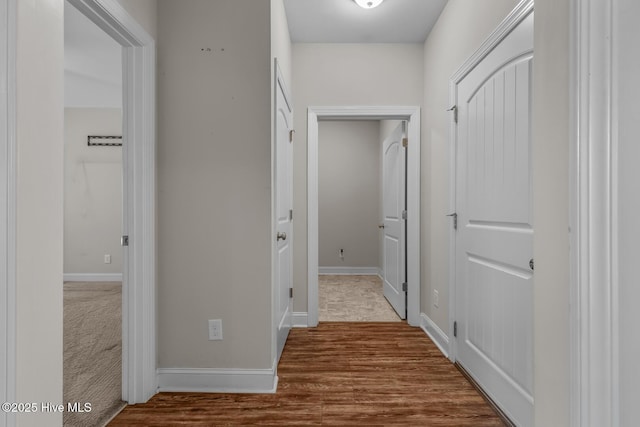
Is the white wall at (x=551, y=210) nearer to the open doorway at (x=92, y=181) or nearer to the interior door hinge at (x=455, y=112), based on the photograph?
the interior door hinge at (x=455, y=112)

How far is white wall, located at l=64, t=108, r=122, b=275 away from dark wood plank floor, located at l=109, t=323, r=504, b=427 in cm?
374

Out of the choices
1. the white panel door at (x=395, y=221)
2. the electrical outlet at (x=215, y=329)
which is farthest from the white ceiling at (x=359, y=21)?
the electrical outlet at (x=215, y=329)

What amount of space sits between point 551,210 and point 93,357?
2715 mm

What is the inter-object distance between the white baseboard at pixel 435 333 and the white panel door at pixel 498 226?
0.70 ft

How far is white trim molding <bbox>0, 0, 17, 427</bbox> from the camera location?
957mm

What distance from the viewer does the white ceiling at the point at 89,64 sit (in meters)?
3.11

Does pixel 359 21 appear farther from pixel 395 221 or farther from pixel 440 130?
pixel 395 221

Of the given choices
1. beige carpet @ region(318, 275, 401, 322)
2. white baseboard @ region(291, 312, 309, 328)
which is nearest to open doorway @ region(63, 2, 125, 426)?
white baseboard @ region(291, 312, 309, 328)

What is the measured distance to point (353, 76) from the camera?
3.22 m

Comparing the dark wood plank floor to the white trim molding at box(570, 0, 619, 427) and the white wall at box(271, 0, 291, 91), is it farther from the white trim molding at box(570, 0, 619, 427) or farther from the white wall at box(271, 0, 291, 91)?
the white wall at box(271, 0, 291, 91)

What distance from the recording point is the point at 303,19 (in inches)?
112

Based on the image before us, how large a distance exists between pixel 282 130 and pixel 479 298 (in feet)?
5.28

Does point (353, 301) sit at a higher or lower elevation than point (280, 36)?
lower

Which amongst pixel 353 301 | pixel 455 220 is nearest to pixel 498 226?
pixel 455 220
